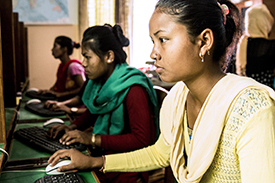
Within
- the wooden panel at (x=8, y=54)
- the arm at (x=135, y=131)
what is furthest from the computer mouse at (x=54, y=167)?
the wooden panel at (x=8, y=54)

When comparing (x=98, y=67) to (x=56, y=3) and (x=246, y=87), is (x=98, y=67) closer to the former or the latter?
(x=246, y=87)

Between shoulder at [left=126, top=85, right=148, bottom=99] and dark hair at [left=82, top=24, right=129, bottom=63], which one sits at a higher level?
dark hair at [left=82, top=24, right=129, bottom=63]

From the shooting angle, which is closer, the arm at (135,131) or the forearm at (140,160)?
the forearm at (140,160)

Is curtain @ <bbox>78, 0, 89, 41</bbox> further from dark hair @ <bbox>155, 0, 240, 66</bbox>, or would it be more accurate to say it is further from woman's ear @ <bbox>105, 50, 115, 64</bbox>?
dark hair @ <bbox>155, 0, 240, 66</bbox>

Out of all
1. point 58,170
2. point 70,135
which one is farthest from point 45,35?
point 58,170

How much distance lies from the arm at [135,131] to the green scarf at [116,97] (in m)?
0.07

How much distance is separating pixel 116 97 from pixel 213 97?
0.77 m

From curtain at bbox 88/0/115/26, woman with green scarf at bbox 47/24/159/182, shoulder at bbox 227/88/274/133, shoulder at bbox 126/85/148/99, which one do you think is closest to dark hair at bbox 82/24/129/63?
woman with green scarf at bbox 47/24/159/182

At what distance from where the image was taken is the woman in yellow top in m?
0.67

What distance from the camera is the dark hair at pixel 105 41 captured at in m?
1.57

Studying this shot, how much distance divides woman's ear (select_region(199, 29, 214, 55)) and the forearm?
443mm

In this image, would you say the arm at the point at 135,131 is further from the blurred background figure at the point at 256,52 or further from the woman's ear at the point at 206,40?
the blurred background figure at the point at 256,52

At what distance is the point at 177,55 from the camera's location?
2.59ft

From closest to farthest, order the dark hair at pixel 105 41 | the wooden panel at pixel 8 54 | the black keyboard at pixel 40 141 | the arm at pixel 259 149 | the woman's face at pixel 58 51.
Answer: the arm at pixel 259 149 → the black keyboard at pixel 40 141 → the dark hair at pixel 105 41 → the wooden panel at pixel 8 54 → the woman's face at pixel 58 51
